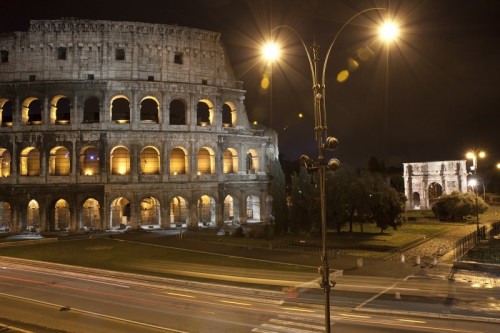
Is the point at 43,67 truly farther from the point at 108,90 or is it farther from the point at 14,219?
the point at 14,219

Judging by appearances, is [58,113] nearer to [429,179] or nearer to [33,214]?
[33,214]

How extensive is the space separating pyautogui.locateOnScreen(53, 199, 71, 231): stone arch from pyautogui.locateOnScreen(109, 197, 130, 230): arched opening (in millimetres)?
4754

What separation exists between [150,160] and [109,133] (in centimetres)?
535

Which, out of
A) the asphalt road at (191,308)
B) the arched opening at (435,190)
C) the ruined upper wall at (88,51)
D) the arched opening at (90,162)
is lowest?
the asphalt road at (191,308)

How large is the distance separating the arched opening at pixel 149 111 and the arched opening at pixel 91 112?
498cm

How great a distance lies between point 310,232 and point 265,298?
74.2 ft

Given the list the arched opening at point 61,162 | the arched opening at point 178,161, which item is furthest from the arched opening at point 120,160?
the arched opening at point 178,161

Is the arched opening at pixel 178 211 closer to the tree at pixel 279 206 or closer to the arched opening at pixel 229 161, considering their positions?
the arched opening at pixel 229 161

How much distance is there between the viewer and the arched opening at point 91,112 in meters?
45.9

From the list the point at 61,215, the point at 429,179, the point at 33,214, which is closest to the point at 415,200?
the point at 429,179

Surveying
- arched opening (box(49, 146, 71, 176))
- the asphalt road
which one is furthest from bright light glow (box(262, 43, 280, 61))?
arched opening (box(49, 146, 71, 176))

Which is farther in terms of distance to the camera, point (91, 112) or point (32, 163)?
point (91, 112)

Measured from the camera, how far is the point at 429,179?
77562 mm

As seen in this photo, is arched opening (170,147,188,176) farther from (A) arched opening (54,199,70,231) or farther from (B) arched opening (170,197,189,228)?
(A) arched opening (54,199,70,231)
